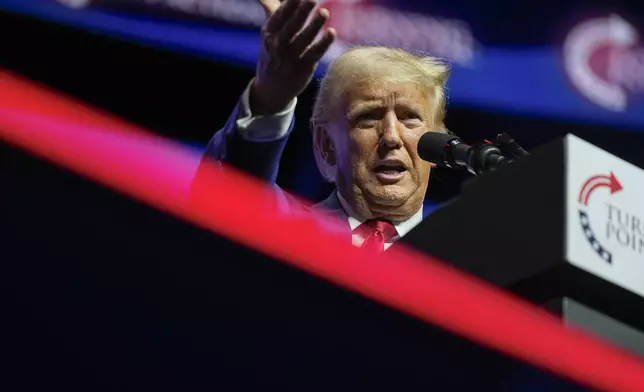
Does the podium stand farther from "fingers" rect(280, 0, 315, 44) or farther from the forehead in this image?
the forehead

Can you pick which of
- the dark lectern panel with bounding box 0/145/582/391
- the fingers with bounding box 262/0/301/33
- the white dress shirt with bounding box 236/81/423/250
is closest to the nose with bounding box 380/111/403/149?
the white dress shirt with bounding box 236/81/423/250

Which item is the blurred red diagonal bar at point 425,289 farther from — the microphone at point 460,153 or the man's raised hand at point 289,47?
the man's raised hand at point 289,47

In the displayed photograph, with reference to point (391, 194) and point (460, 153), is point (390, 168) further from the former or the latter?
point (460, 153)

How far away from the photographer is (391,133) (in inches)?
85.0

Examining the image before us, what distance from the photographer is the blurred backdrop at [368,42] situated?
8.84 ft

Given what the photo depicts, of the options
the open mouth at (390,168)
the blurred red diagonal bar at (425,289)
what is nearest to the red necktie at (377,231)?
the open mouth at (390,168)

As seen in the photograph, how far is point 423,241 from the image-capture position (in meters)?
1.21

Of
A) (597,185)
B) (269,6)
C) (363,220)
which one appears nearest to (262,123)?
(269,6)

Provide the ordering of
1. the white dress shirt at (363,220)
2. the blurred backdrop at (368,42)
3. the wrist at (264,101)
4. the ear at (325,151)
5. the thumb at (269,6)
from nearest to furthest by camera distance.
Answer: the thumb at (269,6) → the wrist at (264,101) → the white dress shirt at (363,220) → the ear at (325,151) → the blurred backdrop at (368,42)

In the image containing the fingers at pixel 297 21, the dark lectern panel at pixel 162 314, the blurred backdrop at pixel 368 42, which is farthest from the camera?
the blurred backdrop at pixel 368 42

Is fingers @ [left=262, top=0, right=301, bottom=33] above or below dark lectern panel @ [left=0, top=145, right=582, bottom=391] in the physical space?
above

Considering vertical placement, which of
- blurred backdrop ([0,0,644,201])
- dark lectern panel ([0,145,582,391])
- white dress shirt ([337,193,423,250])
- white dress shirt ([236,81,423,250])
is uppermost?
blurred backdrop ([0,0,644,201])

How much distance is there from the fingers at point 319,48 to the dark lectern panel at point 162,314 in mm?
638

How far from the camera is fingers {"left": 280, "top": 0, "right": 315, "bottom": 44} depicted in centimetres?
146
